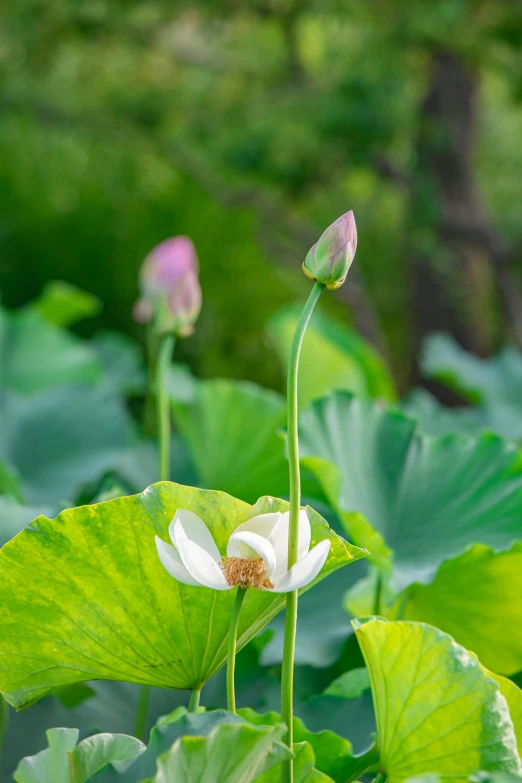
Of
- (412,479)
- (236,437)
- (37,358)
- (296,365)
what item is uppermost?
(37,358)

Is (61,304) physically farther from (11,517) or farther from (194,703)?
(194,703)

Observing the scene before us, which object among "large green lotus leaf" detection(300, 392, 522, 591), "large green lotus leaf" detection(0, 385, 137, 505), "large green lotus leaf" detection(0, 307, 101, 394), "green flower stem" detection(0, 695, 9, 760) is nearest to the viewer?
"green flower stem" detection(0, 695, 9, 760)

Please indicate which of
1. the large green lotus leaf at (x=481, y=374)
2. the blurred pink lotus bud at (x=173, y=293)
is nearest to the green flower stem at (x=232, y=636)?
the blurred pink lotus bud at (x=173, y=293)

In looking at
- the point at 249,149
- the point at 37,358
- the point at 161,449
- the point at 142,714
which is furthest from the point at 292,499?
the point at 249,149

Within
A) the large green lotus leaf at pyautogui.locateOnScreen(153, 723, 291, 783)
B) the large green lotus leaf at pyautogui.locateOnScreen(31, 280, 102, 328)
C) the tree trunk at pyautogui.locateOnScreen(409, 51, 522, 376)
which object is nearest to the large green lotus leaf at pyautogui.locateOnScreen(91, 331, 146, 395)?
the large green lotus leaf at pyautogui.locateOnScreen(31, 280, 102, 328)

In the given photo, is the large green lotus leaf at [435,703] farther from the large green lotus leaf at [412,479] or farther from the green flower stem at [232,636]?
the large green lotus leaf at [412,479]

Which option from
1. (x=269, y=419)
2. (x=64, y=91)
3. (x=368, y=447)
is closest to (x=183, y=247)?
(x=269, y=419)

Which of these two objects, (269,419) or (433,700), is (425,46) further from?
(433,700)

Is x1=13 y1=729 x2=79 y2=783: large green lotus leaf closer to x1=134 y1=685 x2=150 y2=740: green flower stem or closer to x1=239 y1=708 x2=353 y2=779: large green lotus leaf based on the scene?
x1=239 y1=708 x2=353 y2=779: large green lotus leaf
